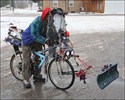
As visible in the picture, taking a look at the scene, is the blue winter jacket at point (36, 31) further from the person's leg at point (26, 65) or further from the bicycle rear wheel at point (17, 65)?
the bicycle rear wheel at point (17, 65)

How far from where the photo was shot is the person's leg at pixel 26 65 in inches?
259

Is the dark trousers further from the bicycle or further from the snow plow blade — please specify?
the snow plow blade

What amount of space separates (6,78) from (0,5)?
88.3m

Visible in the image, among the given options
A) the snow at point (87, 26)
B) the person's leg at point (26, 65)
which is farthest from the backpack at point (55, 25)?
the snow at point (87, 26)

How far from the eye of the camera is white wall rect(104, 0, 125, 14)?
160 feet

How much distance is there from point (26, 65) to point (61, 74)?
766 millimetres

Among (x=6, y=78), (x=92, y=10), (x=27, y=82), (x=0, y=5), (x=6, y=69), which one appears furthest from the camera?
(x=0, y=5)

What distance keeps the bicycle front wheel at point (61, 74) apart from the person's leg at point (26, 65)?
48 cm

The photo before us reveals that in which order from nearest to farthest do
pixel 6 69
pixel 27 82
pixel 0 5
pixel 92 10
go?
pixel 27 82, pixel 6 69, pixel 92 10, pixel 0 5

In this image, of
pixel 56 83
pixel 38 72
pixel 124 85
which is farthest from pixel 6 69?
pixel 124 85

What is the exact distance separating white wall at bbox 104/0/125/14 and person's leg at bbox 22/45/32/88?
43.3m

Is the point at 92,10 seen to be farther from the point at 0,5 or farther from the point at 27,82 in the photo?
the point at 27,82

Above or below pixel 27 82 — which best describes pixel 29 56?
above

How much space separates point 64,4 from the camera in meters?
59.4
